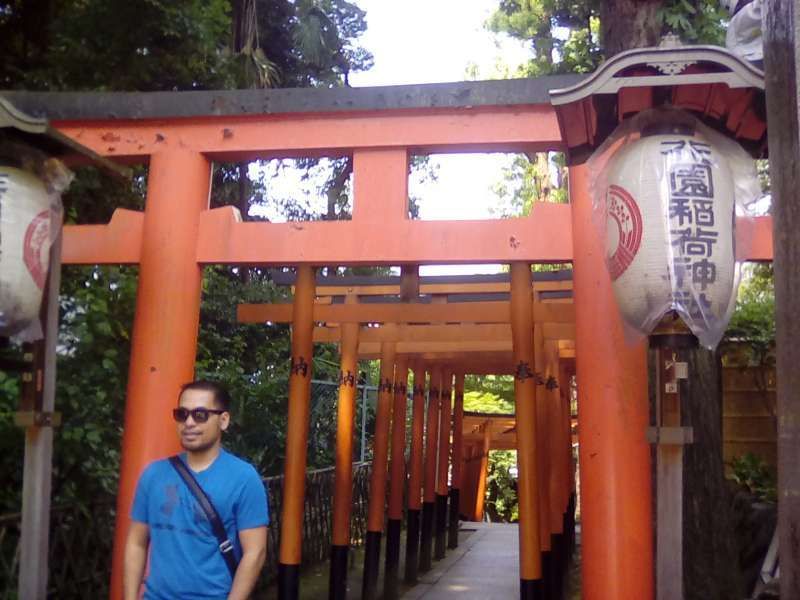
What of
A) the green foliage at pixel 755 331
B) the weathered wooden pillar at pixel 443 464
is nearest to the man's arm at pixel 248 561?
the green foliage at pixel 755 331

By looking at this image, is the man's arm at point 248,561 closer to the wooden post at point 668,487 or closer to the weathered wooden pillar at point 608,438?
the wooden post at point 668,487

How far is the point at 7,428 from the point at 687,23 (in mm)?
6961

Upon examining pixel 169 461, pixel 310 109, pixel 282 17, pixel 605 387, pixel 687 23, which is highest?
pixel 282 17

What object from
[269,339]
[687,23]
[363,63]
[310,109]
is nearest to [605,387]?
[310,109]

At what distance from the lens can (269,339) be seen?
1500 cm

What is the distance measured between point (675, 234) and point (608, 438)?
4.92 ft

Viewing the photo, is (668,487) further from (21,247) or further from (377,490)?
(377,490)

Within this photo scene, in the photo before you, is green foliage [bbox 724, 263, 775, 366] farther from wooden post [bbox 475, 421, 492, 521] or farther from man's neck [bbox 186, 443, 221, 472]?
wooden post [bbox 475, 421, 492, 521]

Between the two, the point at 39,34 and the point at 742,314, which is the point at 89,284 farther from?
Result: the point at 742,314

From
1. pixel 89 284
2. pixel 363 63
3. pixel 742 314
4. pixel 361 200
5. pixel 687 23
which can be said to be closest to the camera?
pixel 361 200

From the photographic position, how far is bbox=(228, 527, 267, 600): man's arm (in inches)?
134

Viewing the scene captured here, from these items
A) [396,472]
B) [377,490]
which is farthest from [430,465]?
[377,490]

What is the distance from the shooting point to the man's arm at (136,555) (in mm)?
3586

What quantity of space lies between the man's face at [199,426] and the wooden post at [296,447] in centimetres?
268
